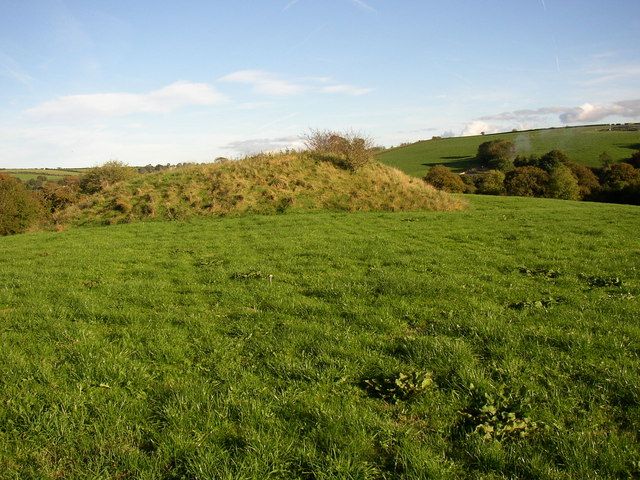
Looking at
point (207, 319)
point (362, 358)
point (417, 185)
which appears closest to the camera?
point (362, 358)

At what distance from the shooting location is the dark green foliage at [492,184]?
2945 inches

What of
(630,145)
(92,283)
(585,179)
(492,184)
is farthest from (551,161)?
(92,283)

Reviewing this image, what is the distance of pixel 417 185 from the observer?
1480 inches

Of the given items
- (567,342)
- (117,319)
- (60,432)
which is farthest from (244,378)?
(567,342)

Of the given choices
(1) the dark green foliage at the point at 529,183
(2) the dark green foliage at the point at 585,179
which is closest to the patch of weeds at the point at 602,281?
(1) the dark green foliage at the point at 529,183

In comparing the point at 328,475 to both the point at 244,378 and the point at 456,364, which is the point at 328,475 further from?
the point at 456,364

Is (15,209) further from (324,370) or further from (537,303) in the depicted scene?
(537,303)

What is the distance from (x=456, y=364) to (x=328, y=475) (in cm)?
306

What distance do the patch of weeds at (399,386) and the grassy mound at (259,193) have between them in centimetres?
2666

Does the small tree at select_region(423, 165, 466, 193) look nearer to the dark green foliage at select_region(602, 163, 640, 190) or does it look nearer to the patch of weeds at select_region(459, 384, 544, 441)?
the dark green foliage at select_region(602, 163, 640, 190)

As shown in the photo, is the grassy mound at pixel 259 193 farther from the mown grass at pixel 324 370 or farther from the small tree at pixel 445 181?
the small tree at pixel 445 181

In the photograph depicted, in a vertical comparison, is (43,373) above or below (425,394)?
above

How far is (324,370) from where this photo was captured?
249 inches

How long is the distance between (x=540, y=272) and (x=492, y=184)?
70.2m
